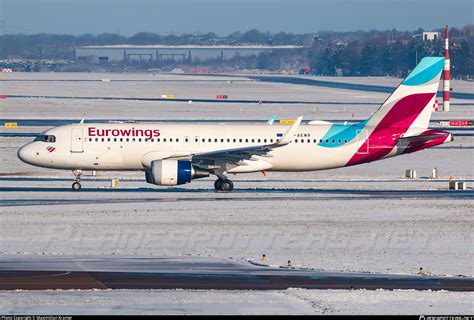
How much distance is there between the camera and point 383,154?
58062mm

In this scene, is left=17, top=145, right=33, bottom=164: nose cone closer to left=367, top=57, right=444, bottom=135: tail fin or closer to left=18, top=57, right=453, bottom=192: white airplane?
left=18, top=57, right=453, bottom=192: white airplane

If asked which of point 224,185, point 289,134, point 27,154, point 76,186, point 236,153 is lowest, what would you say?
point 76,186

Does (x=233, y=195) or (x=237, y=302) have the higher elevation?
(x=237, y=302)

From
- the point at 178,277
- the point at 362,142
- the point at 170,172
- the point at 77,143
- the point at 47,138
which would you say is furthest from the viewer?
the point at 362,142

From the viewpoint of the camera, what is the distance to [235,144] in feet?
187

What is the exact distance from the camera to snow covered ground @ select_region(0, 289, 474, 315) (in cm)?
2738

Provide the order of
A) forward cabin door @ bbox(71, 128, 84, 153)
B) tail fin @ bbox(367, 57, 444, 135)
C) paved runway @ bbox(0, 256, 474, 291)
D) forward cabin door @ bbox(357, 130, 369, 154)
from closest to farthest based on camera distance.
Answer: paved runway @ bbox(0, 256, 474, 291) → forward cabin door @ bbox(71, 128, 84, 153) → forward cabin door @ bbox(357, 130, 369, 154) → tail fin @ bbox(367, 57, 444, 135)

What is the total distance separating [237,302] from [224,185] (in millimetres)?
26800

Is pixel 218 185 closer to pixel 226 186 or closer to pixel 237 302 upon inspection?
pixel 226 186

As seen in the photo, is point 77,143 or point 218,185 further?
point 77,143

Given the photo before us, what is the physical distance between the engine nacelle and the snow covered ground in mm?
23682

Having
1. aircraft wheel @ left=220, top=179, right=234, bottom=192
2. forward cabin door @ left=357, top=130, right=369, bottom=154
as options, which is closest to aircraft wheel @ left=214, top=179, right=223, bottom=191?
aircraft wheel @ left=220, top=179, right=234, bottom=192

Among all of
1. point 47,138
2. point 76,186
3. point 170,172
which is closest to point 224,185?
point 170,172

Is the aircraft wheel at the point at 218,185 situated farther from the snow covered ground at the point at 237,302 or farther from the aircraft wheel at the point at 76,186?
the snow covered ground at the point at 237,302
